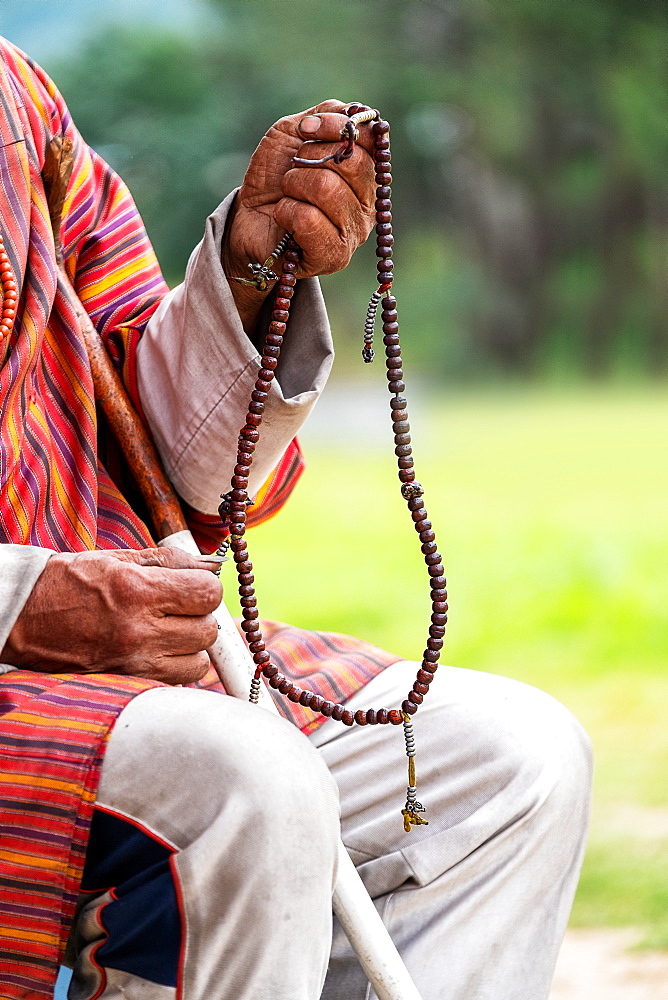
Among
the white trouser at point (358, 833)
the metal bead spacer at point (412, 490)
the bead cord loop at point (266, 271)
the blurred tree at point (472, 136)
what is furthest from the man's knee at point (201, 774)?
the blurred tree at point (472, 136)

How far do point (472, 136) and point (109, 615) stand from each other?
33.7 ft

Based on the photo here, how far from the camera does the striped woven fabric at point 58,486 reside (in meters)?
0.90

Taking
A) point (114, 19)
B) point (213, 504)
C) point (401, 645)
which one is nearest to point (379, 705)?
point (213, 504)

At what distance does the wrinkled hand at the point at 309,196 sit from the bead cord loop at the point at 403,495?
0.8 inches

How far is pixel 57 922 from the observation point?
35.4 inches

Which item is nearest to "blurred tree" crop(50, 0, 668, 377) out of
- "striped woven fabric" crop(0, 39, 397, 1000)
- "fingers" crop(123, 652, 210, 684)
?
"striped woven fabric" crop(0, 39, 397, 1000)

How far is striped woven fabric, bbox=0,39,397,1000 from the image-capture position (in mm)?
903

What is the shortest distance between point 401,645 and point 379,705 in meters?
2.98

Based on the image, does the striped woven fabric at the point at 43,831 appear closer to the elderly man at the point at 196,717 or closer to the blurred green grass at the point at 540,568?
the elderly man at the point at 196,717

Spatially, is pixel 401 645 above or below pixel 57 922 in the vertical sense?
below

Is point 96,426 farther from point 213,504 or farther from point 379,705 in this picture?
point 379,705

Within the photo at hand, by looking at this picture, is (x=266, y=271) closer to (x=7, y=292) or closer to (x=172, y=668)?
(x=7, y=292)

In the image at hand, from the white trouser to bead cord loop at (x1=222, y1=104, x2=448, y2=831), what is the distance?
0.08 metres

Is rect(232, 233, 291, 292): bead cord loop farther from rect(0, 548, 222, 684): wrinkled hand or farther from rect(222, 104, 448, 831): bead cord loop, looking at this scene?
rect(0, 548, 222, 684): wrinkled hand
